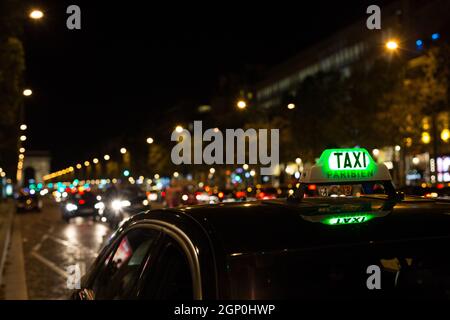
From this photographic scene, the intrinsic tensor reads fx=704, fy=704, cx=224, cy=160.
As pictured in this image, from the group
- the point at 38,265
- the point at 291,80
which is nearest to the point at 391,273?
the point at 38,265

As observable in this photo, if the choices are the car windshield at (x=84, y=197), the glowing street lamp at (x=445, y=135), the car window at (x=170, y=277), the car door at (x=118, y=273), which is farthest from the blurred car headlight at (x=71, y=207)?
the car window at (x=170, y=277)

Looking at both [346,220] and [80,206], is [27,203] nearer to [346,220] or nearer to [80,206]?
[80,206]

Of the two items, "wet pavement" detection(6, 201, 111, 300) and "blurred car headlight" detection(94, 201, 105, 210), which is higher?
"blurred car headlight" detection(94, 201, 105, 210)

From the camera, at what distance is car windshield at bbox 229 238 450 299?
2.80 m

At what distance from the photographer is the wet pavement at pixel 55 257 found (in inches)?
457

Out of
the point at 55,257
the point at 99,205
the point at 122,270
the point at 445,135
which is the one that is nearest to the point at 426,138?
the point at 445,135

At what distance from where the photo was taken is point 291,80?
281 ft

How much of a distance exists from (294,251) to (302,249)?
37 mm

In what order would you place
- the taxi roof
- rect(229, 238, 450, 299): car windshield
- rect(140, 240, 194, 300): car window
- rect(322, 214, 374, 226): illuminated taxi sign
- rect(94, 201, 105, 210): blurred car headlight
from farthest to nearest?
rect(94, 201, 105, 210): blurred car headlight → rect(140, 240, 194, 300): car window → rect(322, 214, 374, 226): illuminated taxi sign → the taxi roof → rect(229, 238, 450, 299): car windshield

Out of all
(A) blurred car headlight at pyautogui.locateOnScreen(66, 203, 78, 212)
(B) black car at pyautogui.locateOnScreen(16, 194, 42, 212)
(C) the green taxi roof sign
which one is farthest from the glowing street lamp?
(C) the green taxi roof sign

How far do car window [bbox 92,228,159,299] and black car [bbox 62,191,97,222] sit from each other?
27.1 meters

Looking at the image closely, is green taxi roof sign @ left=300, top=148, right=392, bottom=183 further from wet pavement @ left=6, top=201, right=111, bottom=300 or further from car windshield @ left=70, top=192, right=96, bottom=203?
car windshield @ left=70, top=192, right=96, bottom=203

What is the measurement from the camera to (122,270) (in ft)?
19.9

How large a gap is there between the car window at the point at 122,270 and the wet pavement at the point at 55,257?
3.97 m
